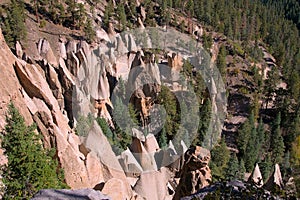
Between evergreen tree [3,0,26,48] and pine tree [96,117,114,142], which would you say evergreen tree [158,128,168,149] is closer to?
pine tree [96,117,114,142]

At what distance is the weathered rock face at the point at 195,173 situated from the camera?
16.1 m

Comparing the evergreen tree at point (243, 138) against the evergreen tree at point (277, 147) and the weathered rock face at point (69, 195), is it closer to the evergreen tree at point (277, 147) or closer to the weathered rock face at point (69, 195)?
the evergreen tree at point (277, 147)

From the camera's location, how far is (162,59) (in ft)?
191

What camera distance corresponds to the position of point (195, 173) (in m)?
16.4

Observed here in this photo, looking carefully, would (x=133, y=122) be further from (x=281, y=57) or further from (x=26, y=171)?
Result: (x=281, y=57)

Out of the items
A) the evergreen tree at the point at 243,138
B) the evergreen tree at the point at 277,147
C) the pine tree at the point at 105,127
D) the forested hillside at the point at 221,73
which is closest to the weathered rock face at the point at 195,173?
the forested hillside at the point at 221,73

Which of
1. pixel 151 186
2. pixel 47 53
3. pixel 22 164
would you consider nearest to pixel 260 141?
pixel 151 186

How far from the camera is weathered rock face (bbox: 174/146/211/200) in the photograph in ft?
52.9

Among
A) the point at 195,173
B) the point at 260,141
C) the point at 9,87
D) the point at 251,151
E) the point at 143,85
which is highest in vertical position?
the point at 9,87

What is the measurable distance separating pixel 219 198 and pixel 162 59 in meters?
52.5

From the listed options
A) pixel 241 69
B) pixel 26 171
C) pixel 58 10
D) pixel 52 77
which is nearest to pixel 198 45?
pixel 241 69

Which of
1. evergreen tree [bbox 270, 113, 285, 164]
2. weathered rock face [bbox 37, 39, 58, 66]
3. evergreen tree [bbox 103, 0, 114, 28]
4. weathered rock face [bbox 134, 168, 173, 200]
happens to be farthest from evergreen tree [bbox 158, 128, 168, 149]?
evergreen tree [bbox 103, 0, 114, 28]

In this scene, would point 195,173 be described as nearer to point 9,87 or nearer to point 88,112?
point 9,87

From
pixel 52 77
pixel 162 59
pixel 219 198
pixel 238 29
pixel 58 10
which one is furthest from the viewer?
pixel 238 29
